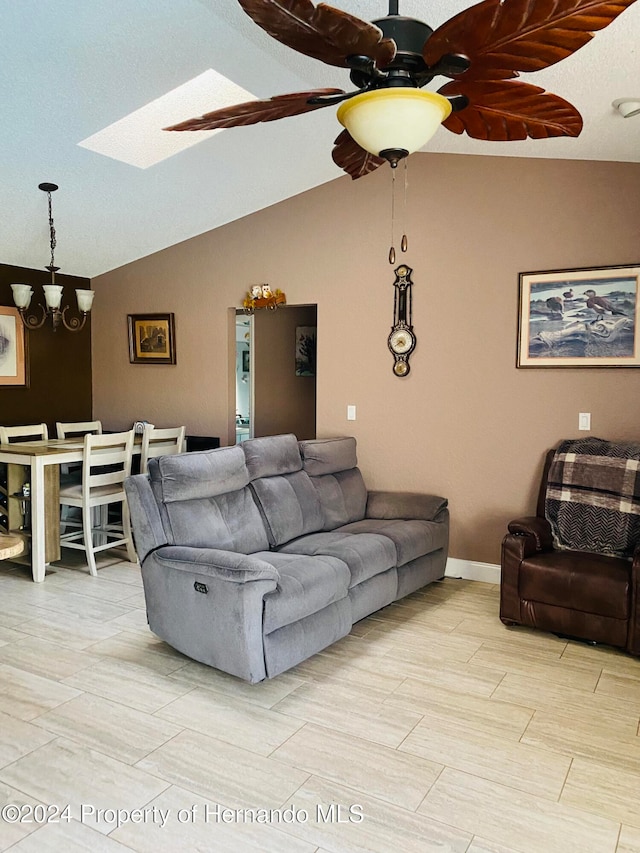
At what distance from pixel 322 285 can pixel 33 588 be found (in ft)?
10.0

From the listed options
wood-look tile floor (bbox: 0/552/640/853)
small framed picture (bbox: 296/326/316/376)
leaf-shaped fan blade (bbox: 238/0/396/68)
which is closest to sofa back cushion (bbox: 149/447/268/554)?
wood-look tile floor (bbox: 0/552/640/853)

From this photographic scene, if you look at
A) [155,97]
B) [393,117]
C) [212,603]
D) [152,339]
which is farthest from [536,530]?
[152,339]

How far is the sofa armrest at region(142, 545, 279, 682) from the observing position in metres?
2.97

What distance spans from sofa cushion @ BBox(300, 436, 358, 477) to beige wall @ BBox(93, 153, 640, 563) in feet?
1.03

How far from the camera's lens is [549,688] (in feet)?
10.2

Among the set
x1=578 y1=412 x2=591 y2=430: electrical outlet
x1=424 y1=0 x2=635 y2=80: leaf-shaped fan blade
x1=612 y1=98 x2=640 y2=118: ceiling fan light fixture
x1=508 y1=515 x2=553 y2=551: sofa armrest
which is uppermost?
→ x1=612 y1=98 x2=640 y2=118: ceiling fan light fixture

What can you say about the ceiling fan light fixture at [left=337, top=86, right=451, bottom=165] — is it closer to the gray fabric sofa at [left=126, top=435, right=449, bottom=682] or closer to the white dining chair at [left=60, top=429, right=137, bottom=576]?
the gray fabric sofa at [left=126, top=435, right=449, bottom=682]

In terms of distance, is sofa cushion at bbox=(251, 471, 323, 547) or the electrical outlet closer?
sofa cushion at bbox=(251, 471, 323, 547)

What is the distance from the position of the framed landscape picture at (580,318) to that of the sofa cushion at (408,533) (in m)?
1.26

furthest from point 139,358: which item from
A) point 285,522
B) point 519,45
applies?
point 519,45

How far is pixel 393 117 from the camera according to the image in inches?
68.2

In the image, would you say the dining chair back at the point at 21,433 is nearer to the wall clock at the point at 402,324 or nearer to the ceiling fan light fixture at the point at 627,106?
the wall clock at the point at 402,324

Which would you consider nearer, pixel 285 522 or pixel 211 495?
pixel 211 495

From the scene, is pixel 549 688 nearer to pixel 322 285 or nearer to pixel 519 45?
pixel 519 45
